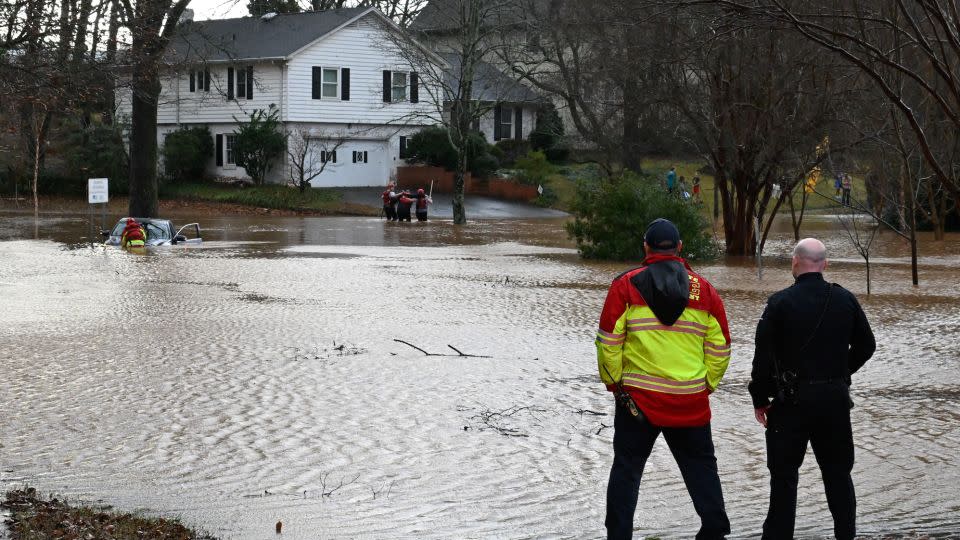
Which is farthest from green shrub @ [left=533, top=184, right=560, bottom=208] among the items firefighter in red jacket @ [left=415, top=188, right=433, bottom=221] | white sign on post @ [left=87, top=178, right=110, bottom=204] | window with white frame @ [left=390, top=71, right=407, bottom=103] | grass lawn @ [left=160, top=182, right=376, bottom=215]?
white sign on post @ [left=87, top=178, right=110, bottom=204]

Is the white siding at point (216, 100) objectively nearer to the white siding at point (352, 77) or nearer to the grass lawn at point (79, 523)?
the white siding at point (352, 77)

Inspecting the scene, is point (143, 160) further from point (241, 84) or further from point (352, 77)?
point (352, 77)

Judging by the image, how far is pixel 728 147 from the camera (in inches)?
1197

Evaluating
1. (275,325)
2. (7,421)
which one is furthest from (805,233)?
(7,421)

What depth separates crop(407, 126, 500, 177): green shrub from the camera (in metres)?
60.5

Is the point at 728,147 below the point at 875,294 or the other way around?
the other way around

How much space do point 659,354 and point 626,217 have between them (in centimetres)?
2279

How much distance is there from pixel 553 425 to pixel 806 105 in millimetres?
20007

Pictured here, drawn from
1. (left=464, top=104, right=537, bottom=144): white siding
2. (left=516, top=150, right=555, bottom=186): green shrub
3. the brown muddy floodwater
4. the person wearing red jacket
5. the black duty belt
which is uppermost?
(left=464, top=104, right=537, bottom=144): white siding

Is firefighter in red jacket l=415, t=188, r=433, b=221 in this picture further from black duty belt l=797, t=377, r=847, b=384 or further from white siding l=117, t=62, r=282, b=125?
black duty belt l=797, t=377, r=847, b=384

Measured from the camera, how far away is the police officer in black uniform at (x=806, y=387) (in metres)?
6.68

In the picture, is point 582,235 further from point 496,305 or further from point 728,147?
point 496,305

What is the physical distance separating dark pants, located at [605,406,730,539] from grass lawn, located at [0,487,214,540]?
224 cm

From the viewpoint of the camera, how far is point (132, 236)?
105ft
